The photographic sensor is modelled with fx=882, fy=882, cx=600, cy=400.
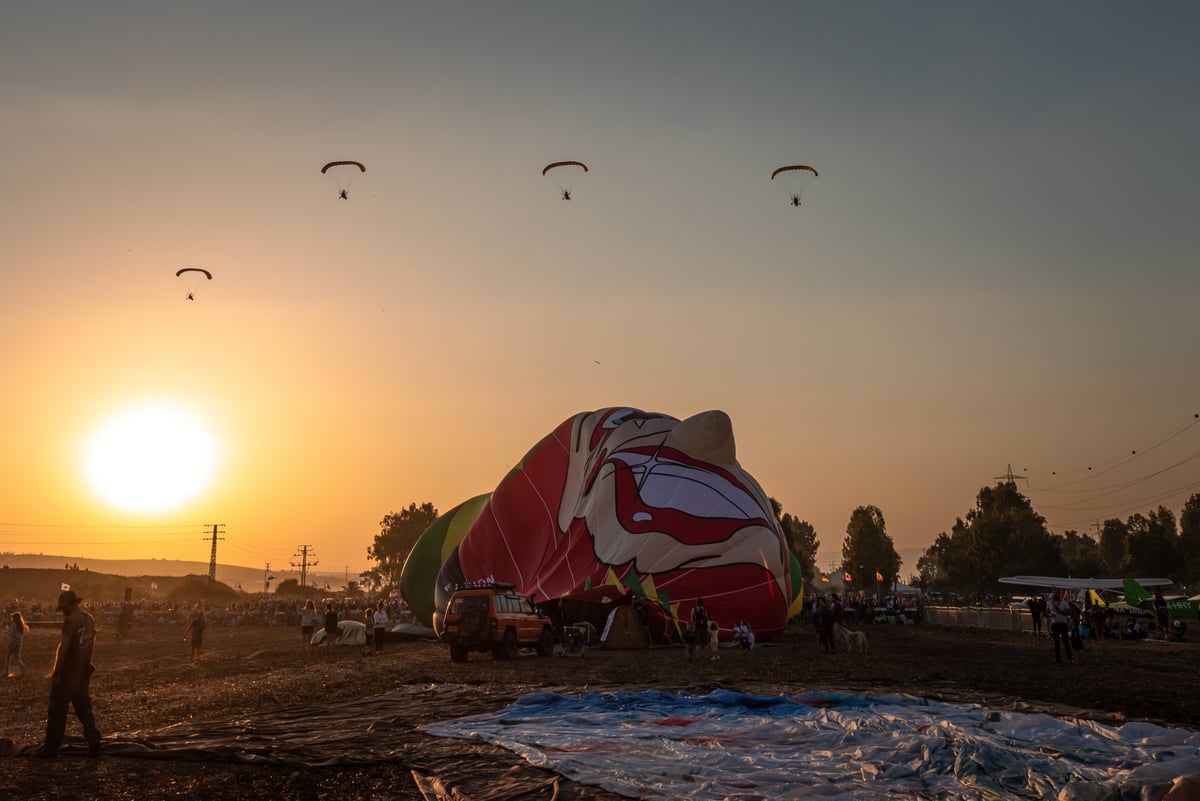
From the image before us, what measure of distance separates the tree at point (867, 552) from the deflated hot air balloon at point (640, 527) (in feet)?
241

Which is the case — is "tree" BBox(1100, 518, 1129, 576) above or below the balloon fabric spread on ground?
above

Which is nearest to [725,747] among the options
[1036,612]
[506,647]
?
[506,647]

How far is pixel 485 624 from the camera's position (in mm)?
21609

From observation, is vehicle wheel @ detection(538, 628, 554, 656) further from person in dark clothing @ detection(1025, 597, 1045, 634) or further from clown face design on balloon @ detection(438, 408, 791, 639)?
person in dark clothing @ detection(1025, 597, 1045, 634)

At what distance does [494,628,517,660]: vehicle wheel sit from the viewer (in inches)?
862

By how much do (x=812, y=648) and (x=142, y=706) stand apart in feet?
62.1

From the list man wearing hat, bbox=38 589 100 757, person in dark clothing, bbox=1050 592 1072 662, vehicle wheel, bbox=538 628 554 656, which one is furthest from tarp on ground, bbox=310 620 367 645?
man wearing hat, bbox=38 589 100 757

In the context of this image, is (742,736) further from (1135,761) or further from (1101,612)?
(1101,612)

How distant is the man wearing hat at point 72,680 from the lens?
340 inches

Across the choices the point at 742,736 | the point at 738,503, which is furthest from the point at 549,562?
the point at 742,736

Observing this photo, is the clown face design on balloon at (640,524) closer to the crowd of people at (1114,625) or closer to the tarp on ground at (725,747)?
the crowd of people at (1114,625)

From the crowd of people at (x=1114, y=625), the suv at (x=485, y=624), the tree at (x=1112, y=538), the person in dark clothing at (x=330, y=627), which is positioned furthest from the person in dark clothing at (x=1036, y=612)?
the tree at (x=1112, y=538)

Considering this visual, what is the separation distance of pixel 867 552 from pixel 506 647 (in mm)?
83652

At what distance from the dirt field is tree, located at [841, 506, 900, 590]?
237ft
